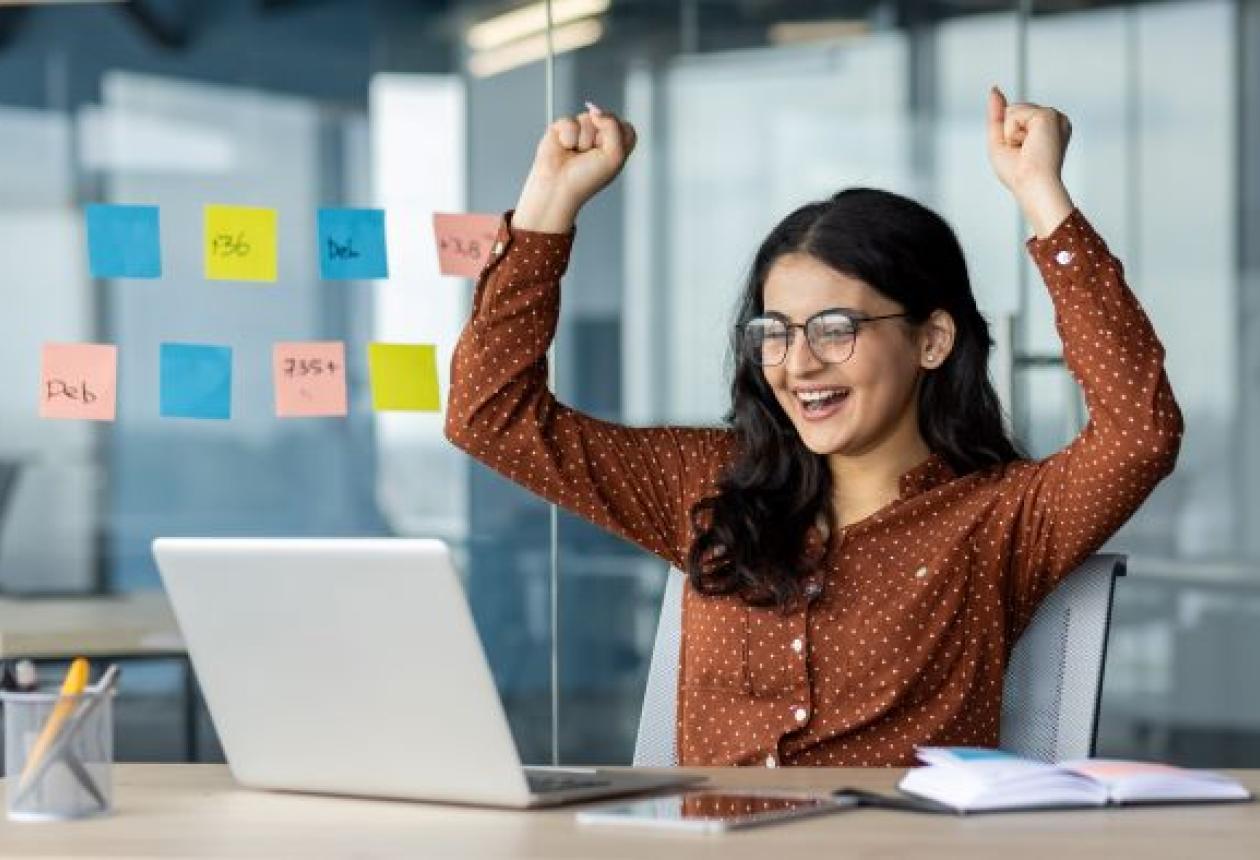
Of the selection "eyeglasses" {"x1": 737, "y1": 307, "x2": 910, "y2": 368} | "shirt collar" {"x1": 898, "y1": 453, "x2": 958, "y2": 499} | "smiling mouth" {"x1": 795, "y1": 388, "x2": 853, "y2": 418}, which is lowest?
"shirt collar" {"x1": 898, "y1": 453, "x2": 958, "y2": 499}

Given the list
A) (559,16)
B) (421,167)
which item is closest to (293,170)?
(421,167)

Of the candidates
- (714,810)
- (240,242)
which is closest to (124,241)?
(240,242)

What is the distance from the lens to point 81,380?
441cm

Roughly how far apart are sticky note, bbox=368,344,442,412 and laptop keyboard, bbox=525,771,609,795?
7.34 feet

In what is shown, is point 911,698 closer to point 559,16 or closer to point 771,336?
point 771,336

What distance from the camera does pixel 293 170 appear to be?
4461 millimetres

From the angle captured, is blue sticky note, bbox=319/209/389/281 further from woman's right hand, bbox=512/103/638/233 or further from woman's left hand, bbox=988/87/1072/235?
woman's left hand, bbox=988/87/1072/235

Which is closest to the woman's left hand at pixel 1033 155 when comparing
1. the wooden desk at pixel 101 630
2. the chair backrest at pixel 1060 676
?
the chair backrest at pixel 1060 676

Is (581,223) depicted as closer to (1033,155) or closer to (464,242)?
(464,242)

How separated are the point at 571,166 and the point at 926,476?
1.71 feet

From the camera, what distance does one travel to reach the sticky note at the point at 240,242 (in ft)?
13.7

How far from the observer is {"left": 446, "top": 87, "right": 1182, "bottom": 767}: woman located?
8.29 ft

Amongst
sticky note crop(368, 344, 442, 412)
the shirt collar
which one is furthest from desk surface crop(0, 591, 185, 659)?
the shirt collar

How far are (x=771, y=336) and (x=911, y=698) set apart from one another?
0.41 meters
